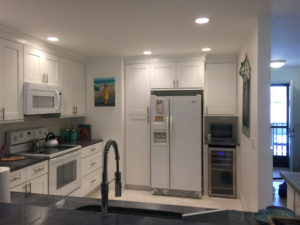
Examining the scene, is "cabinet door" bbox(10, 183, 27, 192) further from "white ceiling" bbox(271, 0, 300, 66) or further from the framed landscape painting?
"white ceiling" bbox(271, 0, 300, 66)

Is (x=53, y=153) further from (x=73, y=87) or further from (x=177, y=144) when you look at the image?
(x=177, y=144)

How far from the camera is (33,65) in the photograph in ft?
10.3

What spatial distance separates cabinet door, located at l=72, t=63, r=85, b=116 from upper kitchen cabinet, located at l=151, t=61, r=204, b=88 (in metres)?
1.23

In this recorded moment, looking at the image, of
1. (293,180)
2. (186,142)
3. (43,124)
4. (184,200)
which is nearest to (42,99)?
(43,124)

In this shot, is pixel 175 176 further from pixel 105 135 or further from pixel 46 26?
pixel 46 26

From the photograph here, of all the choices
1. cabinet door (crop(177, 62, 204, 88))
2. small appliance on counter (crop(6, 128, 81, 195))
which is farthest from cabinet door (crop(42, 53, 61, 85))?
cabinet door (crop(177, 62, 204, 88))

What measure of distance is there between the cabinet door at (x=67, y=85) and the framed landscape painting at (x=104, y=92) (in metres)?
0.51

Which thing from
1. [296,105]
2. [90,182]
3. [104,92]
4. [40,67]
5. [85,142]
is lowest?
[90,182]

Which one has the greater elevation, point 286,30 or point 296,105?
point 286,30

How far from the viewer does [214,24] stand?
260cm

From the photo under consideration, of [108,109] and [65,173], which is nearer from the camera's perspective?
[65,173]

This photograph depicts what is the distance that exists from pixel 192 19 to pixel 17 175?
2306 mm

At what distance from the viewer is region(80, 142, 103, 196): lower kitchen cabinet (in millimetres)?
3730

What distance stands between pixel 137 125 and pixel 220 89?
1.53m
